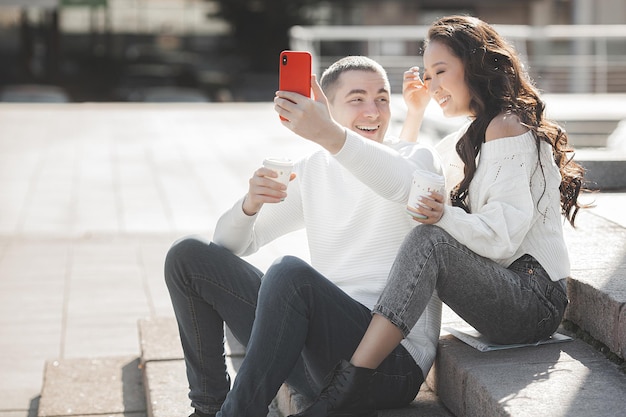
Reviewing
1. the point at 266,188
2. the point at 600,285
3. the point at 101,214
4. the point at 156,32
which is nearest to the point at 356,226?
the point at 266,188

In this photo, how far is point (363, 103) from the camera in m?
3.16

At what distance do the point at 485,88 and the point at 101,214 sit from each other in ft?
19.2

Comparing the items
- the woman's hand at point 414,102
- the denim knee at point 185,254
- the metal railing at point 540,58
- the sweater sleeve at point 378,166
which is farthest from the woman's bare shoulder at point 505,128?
the metal railing at point 540,58

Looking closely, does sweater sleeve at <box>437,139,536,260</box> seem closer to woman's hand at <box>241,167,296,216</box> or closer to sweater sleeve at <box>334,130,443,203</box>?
sweater sleeve at <box>334,130,443,203</box>

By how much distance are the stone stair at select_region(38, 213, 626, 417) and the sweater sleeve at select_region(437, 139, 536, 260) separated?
15.0 inches

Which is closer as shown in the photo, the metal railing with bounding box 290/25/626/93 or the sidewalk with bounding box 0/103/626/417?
the sidewalk with bounding box 0/103/626/417

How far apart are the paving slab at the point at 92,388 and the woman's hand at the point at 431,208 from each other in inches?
71.8

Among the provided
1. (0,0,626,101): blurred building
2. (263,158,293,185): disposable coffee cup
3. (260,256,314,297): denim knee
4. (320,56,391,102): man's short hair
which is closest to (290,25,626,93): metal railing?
(320,56,391,102): man's short hair

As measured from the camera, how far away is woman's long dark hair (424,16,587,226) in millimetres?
3068

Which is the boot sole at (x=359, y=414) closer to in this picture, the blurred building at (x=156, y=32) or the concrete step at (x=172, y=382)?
the concrete step at (x=172, y=382)

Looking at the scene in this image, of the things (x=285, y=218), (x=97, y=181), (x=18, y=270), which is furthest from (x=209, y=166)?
(x=285, y=218)

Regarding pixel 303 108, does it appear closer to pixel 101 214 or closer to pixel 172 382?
pixel 172 382

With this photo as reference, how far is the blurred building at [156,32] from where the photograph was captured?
30.0 metres

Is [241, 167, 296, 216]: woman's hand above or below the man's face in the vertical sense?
below
